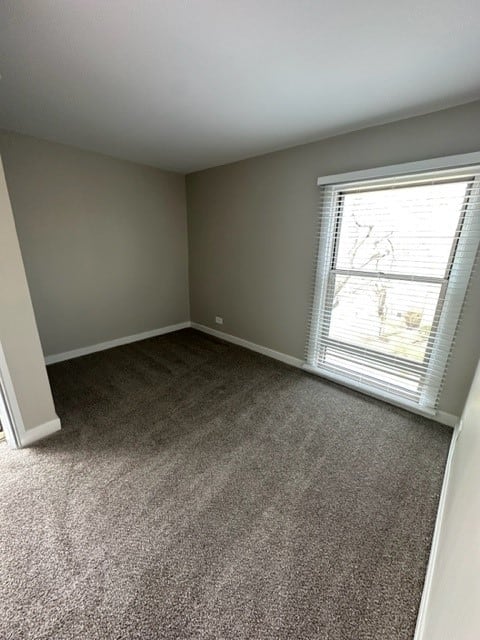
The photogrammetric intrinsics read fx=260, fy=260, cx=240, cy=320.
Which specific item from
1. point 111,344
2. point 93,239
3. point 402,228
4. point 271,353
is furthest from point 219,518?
point 93,239

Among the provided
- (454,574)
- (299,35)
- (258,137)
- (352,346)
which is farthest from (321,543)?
(258,137)

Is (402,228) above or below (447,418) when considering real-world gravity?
above

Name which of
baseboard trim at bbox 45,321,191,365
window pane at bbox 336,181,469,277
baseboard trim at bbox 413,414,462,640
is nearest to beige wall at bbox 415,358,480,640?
baseboard trim at bbox 413,414,462,640

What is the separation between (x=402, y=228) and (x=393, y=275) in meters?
0.37

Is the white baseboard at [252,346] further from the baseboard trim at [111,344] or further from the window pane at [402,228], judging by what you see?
the window pane at [402,228]

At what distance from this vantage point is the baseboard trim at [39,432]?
5.92ft

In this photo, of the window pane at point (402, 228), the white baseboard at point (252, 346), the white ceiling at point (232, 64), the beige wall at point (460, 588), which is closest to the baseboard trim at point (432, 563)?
the beige wall at point (460, 588)

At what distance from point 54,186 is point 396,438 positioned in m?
3.89

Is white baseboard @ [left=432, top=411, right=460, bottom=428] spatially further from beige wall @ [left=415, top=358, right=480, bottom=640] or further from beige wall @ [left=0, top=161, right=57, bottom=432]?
beige wall @ [left=0, top=161, right=57, bottom=432]

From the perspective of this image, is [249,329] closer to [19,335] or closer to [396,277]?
[396,277]

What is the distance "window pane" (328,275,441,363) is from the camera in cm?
209

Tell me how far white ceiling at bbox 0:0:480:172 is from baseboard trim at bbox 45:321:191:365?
2.24 meters

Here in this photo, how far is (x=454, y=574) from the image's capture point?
0.73 meters

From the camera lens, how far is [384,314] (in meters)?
2.28
